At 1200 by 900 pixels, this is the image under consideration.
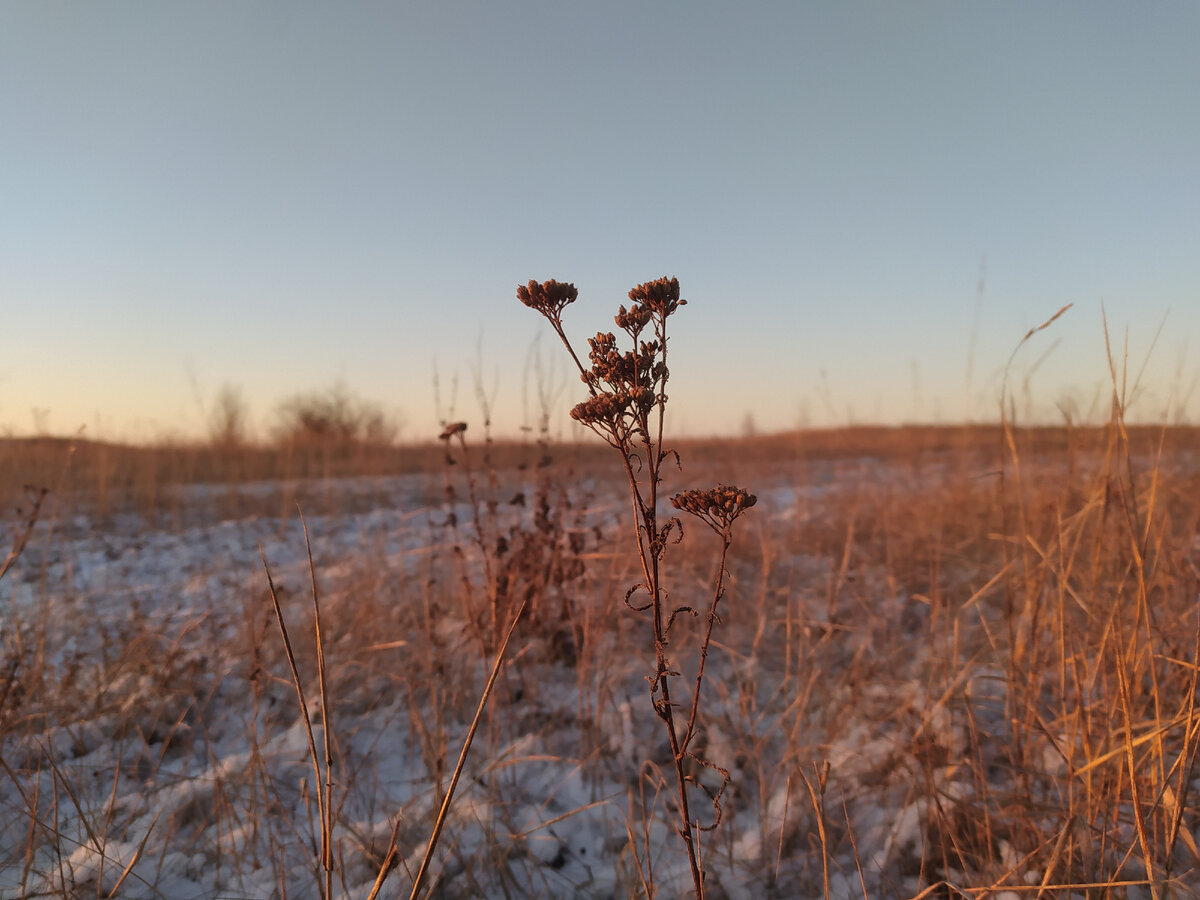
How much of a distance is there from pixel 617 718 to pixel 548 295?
202 centimetres

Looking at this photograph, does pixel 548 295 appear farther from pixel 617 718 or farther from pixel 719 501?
pixel 617 718

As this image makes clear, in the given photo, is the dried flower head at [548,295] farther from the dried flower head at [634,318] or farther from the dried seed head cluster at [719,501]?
the dried seed head cluster at [719,501]

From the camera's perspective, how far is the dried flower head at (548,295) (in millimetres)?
1114

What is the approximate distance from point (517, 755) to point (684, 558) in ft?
6.90

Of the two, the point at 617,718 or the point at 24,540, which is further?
the point at 617,718

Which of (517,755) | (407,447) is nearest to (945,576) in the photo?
(517,755)

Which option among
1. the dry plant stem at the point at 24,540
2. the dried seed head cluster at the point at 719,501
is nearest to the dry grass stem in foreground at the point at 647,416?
the dried seed head cluster at the point at 719,501

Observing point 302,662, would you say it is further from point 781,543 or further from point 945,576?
point 945,576

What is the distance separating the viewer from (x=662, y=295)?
42.3 inches

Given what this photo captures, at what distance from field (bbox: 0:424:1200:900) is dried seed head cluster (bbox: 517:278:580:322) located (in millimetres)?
333

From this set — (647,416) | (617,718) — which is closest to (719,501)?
(647,416)

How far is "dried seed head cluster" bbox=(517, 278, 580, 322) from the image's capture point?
111cm

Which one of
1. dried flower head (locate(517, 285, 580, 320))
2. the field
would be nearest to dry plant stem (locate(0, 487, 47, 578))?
the field

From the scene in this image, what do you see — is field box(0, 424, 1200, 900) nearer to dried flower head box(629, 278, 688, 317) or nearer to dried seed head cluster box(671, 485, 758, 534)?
dried seed head cluster box(671, 485, 758, 534)
